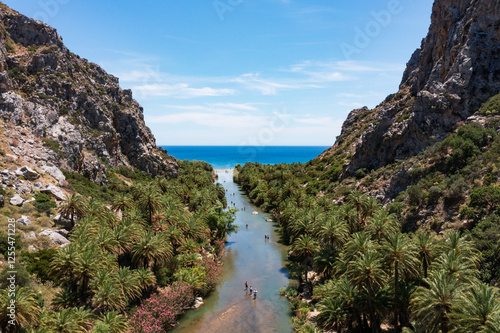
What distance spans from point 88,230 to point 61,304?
1003cm

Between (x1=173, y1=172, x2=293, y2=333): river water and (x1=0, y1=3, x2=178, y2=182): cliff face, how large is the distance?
46033 mm

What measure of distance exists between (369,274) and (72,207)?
3999 cm

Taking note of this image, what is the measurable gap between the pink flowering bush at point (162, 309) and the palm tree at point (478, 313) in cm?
2728

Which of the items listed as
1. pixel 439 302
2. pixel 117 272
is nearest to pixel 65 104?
pixel 117 272

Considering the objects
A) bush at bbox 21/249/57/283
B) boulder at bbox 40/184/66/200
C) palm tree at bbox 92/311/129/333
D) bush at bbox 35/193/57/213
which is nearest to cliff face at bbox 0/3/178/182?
boulder at bbox 40/184/66/200

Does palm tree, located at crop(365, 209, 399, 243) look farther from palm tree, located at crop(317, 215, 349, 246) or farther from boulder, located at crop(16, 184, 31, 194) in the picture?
boulder, located at crop(16, 184, 31, 194)

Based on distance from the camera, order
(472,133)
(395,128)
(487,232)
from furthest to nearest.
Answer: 1. (395,128)
2. (472,133)
3. (487,232)

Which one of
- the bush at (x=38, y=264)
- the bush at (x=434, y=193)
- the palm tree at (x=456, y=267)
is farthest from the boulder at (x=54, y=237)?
the bush at (x=434, y=193)

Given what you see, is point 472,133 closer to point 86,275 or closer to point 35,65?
point 86,275

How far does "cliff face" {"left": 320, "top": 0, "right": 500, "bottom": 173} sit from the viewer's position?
63406 mm

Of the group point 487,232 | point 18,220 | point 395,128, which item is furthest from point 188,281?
point 395,128

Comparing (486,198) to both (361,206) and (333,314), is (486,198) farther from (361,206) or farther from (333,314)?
(333,314)

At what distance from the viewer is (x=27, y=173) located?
4975 centimetres

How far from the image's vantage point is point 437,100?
6412cm
